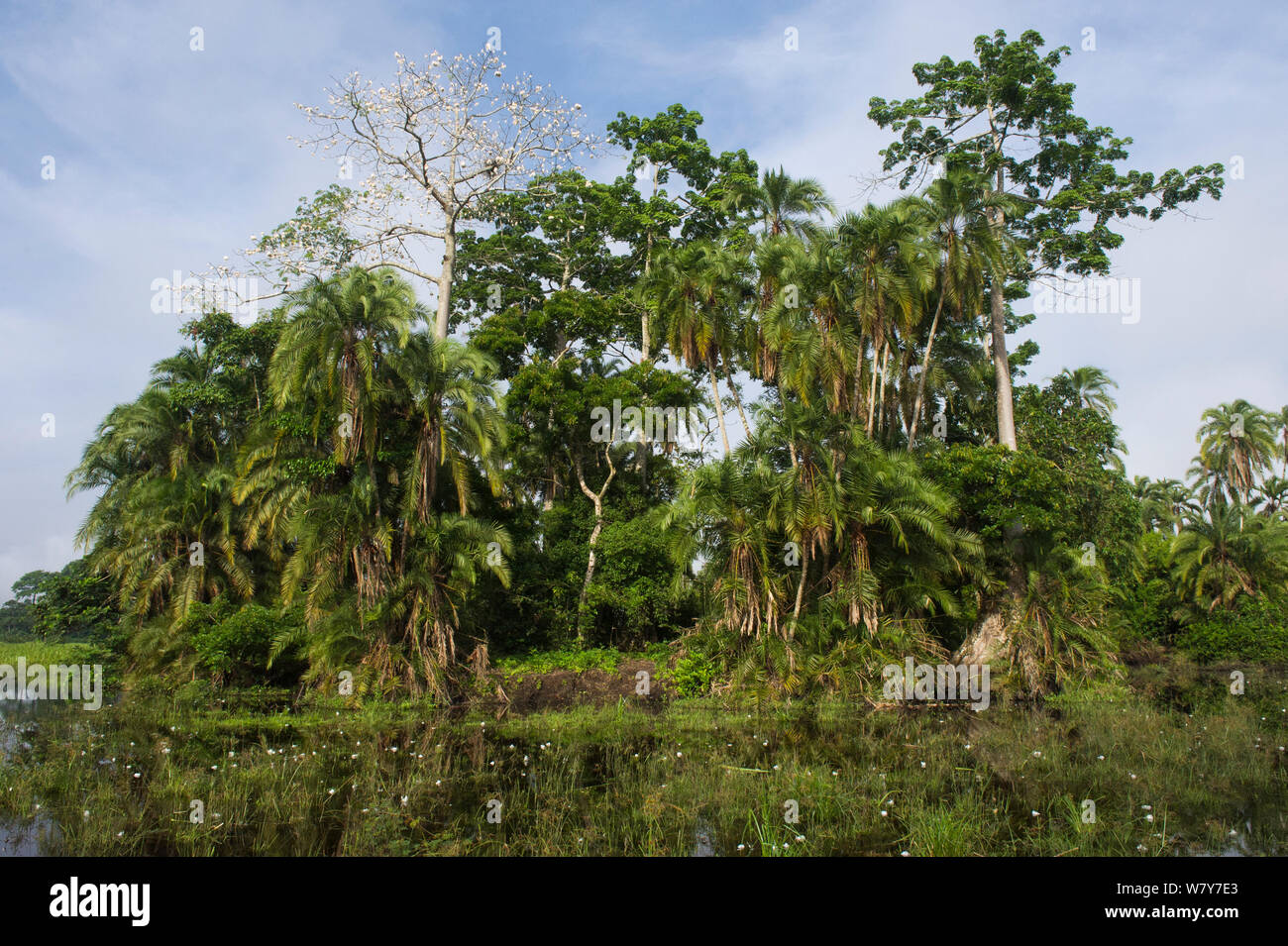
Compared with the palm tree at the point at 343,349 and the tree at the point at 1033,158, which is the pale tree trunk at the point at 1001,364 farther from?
the palm tree at the point at 343,349

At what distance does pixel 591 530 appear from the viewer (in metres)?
26.8

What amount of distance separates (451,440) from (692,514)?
664 centimetres

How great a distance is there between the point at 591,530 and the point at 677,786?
17.2 meters

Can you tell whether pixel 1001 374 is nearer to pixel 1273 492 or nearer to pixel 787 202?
pixel 787 202

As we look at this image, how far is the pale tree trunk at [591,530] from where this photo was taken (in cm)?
2512

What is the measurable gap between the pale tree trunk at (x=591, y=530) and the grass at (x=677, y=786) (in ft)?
29.7

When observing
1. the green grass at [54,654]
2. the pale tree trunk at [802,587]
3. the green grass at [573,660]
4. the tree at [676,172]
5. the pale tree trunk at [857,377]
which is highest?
the tree at [676,172]

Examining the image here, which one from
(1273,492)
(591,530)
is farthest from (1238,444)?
(591,530)

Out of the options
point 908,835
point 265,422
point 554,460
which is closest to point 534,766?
point 908,835

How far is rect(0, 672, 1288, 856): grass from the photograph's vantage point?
307 inches

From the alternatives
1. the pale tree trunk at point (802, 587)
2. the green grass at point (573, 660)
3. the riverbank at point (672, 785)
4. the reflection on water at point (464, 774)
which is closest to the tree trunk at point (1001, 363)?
the pale tree trunk at point (802, 587)

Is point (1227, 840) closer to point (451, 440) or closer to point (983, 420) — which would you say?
point (451, 440)

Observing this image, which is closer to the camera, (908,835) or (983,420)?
(908,835)

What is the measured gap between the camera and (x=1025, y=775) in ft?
34.1
